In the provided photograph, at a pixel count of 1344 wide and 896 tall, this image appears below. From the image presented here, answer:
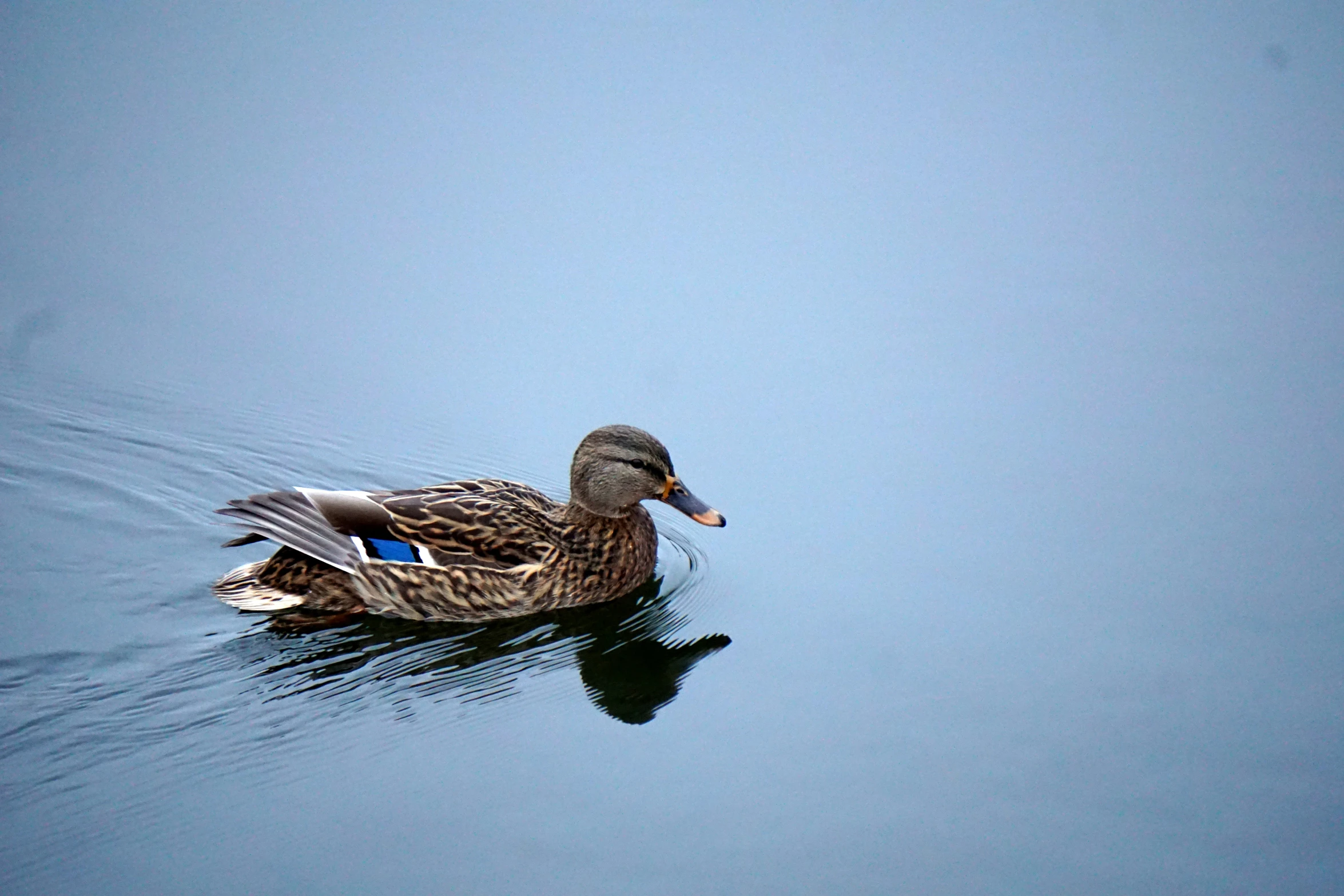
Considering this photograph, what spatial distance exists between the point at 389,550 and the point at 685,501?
5.38ft

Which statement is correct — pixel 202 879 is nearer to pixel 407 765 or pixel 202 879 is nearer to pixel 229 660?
pixel 407 765

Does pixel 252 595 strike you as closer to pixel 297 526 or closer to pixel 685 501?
pixel 297 526

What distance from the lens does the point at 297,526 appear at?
21.7 feet

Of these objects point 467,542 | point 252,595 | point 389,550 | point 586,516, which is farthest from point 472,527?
point 252,595

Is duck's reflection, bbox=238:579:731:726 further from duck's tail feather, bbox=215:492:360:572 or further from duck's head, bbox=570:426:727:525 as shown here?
duck's head, bbox=570:426:727:525

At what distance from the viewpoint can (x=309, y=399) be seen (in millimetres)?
8680

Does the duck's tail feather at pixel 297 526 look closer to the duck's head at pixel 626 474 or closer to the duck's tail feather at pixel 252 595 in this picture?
the duck's tail feather at pixel 252 595

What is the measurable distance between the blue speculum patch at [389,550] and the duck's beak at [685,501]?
144 centimetres

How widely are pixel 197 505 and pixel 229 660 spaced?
75.5 inches

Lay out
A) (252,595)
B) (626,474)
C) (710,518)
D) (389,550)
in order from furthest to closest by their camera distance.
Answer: (626,474)
(710,518)
(389,550)
(252,595)

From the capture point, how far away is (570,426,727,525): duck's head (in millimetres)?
7125

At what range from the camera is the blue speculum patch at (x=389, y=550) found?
22.1 ft

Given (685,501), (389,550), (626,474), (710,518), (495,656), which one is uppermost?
(626,474)

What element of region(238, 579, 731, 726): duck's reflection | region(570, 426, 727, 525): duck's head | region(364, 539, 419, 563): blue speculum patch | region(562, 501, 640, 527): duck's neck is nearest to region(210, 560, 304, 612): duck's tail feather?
region(238, 579, 731, 726): duck's reflection
